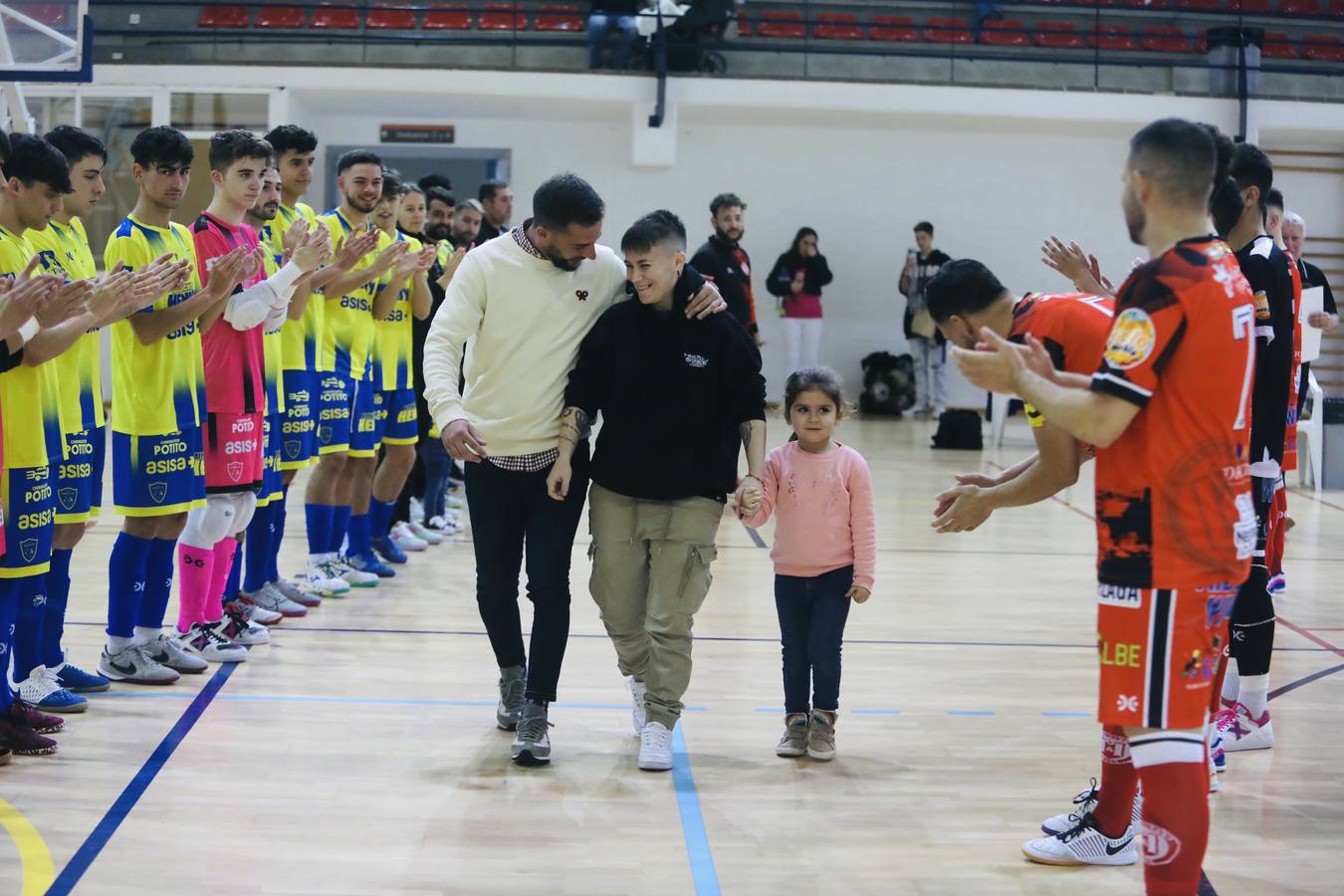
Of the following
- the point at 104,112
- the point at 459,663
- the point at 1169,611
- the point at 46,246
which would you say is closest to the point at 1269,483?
the point at 1169,611

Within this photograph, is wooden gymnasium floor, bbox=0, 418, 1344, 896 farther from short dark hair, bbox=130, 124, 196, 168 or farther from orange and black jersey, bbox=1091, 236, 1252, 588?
short dark hair, bbox=130, 124, 196, 168

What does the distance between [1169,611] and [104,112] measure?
14494 mm

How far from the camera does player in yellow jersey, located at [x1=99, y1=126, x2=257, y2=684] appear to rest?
15.1 feet

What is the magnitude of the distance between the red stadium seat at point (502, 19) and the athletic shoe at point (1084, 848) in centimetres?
1376

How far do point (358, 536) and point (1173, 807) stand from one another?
4.81 meters

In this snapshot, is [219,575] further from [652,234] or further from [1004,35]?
[1004,35]

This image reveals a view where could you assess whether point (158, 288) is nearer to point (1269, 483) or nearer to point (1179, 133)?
point (1179, 133)

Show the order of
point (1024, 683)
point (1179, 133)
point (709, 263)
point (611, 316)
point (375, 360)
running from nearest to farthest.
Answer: point (1179, 133) → point (611, 316) → point (1024, 683) → point (375, 360) → point (709, 263)

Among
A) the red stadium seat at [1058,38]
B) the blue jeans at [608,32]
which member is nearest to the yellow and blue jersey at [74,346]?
the blue jeans at [608,32]

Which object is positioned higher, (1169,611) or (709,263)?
(709,263)

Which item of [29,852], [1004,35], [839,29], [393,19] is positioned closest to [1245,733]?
[29,852]

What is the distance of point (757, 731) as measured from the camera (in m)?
4.48

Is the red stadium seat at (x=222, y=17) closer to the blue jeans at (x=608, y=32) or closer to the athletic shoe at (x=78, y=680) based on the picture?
the blue jeans at (x=608, y=32)

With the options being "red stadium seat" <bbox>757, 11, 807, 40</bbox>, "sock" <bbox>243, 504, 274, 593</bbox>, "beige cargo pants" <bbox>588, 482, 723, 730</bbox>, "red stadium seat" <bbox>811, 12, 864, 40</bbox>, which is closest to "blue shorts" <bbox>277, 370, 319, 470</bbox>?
"sock" <bbox>243, 504, 274, 593</bbox>
